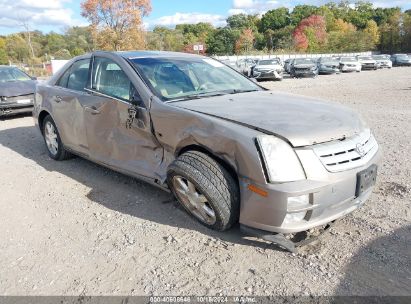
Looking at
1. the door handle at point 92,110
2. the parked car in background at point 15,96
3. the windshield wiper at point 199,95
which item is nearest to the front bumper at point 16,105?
the parked car in background at point 15,96

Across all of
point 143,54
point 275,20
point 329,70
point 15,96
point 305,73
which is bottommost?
point 329,70

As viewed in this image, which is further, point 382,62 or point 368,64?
point 382,62

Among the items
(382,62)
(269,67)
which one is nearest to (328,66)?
(269,67)

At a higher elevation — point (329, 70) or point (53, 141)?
point (53, 141)

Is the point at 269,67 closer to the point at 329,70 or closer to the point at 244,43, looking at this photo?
the point at 329,70

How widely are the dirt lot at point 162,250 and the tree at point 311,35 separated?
7514cm

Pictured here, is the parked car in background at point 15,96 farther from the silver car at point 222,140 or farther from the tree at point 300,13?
the tree at point 300,13

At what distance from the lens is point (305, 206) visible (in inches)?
101

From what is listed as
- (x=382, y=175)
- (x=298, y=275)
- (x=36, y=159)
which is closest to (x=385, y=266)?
(x=298, y=275)

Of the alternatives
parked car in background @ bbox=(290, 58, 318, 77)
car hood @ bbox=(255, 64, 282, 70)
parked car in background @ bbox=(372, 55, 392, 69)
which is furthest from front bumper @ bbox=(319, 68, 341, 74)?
parked car in background @ bbox=(372, 55, 392, 69)

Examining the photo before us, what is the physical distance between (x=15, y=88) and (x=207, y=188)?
27.2 ft

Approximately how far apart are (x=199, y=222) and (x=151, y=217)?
20.9 inches

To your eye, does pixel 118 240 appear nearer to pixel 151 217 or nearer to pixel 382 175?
pixel 151 217

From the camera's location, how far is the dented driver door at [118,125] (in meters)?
3.55
